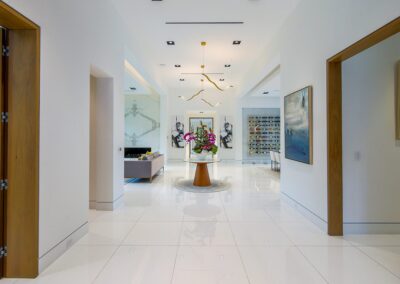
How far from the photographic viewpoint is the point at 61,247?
8.32 feet

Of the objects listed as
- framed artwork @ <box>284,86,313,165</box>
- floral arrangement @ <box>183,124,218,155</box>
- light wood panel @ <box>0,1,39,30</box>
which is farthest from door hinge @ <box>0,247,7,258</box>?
floral arrangement @ <box>183,124,218,155</box>

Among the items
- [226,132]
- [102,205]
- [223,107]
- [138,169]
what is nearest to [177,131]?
[226,132]

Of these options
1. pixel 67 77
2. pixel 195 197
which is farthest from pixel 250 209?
pixel 67 77

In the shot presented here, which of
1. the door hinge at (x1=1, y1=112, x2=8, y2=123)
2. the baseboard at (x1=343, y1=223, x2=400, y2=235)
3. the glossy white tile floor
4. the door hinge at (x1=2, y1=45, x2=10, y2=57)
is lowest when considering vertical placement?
the glossy white tile floor

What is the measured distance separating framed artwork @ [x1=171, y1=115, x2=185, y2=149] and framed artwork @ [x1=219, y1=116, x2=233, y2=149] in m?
2.10

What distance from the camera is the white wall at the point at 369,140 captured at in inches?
120

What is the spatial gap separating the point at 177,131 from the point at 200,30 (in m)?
7.26

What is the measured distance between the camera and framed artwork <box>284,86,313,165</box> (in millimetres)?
3512

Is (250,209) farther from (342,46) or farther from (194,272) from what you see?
(342,46)

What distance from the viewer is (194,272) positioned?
7.26ft

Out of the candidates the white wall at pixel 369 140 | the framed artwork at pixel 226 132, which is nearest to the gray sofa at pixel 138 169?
the white wall at pixel 369 140

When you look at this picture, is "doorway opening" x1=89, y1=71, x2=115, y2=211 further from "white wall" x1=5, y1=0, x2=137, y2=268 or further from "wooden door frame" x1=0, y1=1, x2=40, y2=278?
"wooden door frame" x1=0, y1=1, x2=40, y2=278

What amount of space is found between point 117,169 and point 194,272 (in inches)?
104

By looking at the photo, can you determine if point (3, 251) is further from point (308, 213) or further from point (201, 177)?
point (201, 177)
